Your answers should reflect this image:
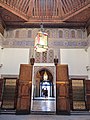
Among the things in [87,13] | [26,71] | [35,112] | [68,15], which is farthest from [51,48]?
[35,112]

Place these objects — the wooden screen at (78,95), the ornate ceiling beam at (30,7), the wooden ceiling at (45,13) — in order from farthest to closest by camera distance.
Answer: the ornate ceiling beam at (30,7) → the wooden ceiling at (45,13) → the wooden screen at (78,95)

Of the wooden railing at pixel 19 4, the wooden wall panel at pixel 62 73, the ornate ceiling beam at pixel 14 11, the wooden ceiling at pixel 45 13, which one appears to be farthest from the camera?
the wooden ceiling at pixel 45 13

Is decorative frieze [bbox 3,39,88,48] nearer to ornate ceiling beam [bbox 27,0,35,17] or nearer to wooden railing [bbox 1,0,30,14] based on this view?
ornate ceiling beam [bbox 27,0,35,17]

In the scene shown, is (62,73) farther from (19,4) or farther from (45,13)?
(19,4)

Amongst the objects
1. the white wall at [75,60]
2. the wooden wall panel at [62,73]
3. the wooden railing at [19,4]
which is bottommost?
the wooden wall panel at [62,73]

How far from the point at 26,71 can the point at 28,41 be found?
4008mm

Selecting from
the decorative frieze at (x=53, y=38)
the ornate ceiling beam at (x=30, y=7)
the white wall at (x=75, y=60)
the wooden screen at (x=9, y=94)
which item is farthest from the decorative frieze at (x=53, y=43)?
the wooden screen at (x=9, y=94)

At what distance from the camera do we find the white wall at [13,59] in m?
7.94

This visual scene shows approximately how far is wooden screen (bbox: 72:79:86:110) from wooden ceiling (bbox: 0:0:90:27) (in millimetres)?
3815

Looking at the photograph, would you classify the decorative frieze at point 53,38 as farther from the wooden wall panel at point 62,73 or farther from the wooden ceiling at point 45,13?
the wooden wall panel at point 62,73

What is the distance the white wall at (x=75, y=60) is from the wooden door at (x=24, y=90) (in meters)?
3.68

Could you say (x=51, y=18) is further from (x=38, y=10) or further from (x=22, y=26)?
(x=22, y=26)

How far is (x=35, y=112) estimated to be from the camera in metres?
4.64

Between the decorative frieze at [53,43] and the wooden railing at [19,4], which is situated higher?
the wooden railing at [19,4]
